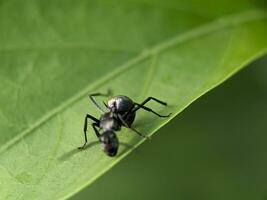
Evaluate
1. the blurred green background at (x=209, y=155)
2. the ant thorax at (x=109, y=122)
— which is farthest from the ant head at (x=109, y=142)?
the blurred green background at (x=209, y=155)

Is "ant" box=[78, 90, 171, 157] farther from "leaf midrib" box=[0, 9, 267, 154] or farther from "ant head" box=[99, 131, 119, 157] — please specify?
"leaf midrib" box=[0, 9, 267, 154]

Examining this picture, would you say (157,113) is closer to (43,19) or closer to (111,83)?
(111,83)

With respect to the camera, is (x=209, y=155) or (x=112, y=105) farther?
(x=209, y=155)

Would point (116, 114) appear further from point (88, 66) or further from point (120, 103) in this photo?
point (88, 66)

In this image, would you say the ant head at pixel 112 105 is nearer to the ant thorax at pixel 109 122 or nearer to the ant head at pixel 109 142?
the ant thorax at pixel 109 122

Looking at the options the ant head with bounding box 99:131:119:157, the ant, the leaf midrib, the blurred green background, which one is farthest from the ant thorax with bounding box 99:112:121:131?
the blurred green background

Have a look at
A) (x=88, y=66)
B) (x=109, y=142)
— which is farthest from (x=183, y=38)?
(x=109, y=142)

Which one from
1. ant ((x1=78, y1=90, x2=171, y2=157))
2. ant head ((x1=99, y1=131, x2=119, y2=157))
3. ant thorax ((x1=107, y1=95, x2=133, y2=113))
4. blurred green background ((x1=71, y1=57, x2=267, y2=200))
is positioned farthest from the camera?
Answer: blurred green background ((x1=71, y1=57, x2=267, y2=200))
